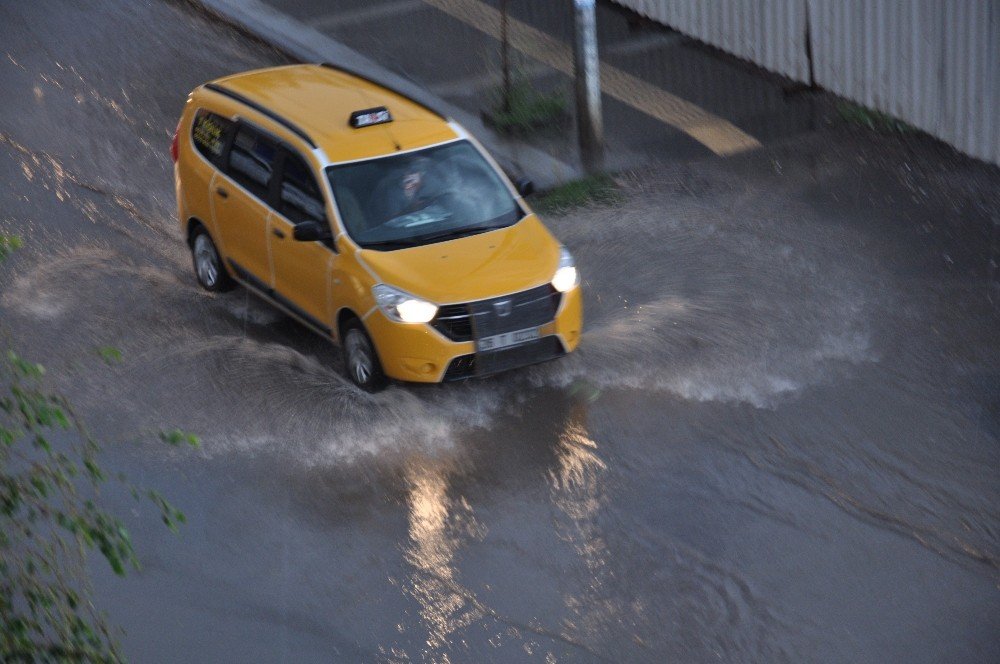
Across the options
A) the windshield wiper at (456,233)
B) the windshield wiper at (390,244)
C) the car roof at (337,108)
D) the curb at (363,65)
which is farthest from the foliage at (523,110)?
the windshield wiper at (390,244)

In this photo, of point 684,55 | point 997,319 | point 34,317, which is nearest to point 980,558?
point 997,319

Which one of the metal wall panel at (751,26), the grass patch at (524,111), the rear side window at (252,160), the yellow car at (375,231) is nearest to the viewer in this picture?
the yellow car at (375,231)

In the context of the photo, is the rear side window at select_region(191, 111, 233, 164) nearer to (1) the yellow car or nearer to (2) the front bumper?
(1) the yellow car

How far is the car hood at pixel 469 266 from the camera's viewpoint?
10.1 metres

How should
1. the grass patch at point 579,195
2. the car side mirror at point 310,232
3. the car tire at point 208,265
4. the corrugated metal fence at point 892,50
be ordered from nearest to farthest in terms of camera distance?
the car side mirror at point 310,232, the car tire at point 208,265, the grass patch at point 579,195, the corrugated metal fence at point 892,50

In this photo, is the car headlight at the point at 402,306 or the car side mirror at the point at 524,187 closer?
the car headlight at the point at 402,306

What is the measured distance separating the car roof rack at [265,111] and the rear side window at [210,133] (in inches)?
8.7

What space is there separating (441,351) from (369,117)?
2333mm

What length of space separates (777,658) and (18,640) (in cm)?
477

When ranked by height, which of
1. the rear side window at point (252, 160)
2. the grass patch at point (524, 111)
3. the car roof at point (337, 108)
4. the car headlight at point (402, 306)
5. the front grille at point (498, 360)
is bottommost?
the grass patch at point (524, 111)

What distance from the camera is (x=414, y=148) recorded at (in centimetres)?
1110

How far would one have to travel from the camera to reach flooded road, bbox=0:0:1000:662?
8141 mm

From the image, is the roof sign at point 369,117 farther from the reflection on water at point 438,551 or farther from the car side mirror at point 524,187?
the reflection on water at point 438,551

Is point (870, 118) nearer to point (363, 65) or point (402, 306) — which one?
point (363, 65)
